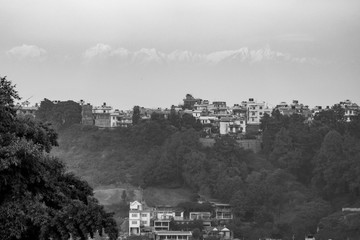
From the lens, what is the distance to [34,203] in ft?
26.8

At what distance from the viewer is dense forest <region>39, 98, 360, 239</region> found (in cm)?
3278

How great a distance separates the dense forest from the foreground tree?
73.8 ft

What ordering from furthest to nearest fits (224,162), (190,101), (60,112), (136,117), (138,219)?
(190,101)
(136,117)
(60,112)
(224,162)
(138,219)

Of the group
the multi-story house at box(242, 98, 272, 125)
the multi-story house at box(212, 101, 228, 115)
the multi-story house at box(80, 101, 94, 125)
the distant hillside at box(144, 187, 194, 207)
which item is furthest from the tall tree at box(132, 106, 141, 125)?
the distant hillside at box(144, 187, 194, 207)

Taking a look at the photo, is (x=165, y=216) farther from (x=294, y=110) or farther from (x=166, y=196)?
(x=294, y=110)

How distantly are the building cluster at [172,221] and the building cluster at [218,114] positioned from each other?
8.60m

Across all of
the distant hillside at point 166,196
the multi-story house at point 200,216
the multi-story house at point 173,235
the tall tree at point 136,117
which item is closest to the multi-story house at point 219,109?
the tall tree at point 136,117

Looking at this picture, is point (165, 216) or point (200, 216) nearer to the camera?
point (165, 216)

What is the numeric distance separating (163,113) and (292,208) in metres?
10.9

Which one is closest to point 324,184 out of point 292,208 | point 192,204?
point 292,208

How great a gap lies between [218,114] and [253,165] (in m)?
5.69

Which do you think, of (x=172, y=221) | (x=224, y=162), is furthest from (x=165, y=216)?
(x=224, y=162)

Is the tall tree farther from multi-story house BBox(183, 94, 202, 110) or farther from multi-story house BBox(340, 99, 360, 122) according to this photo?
multi-story house BBox(340, 99, 360, 122)

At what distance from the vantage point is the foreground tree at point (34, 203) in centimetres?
800
